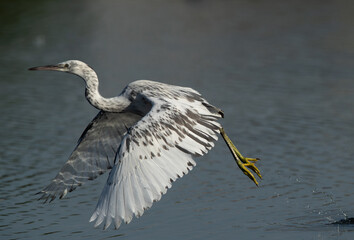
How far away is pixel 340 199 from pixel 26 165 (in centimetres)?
482

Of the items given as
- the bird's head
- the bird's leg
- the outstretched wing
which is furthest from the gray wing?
the bird's leg

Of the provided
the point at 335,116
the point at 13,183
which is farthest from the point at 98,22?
the point at 13,183

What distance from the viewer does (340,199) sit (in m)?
9.38

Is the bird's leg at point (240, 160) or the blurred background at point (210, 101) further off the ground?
the bird's leg at point (240, 160)

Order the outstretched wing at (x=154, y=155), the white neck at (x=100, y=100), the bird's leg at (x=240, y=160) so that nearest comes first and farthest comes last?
the outstretched wing at (x=154, y=155), the white neck at (x=100, y=100), the bird's leg at (x=240, y=160)

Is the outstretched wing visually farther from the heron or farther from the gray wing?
the gray wing

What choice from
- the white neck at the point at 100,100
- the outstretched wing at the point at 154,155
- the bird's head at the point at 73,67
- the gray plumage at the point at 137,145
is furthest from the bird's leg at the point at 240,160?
the bird's head at the point at 73,67

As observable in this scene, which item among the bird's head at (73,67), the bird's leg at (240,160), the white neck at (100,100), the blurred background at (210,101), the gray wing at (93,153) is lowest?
the blurred background at (210,101)

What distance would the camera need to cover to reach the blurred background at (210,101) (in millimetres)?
8789

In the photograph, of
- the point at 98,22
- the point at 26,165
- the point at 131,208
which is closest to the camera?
the point at 131,208

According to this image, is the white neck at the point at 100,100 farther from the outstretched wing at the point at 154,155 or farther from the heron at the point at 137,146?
the outstretched wing at the point at 154,155

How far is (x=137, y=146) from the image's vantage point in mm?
7332

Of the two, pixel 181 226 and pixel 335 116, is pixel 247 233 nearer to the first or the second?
pixel 181 226

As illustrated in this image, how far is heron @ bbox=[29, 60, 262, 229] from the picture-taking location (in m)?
6.91
